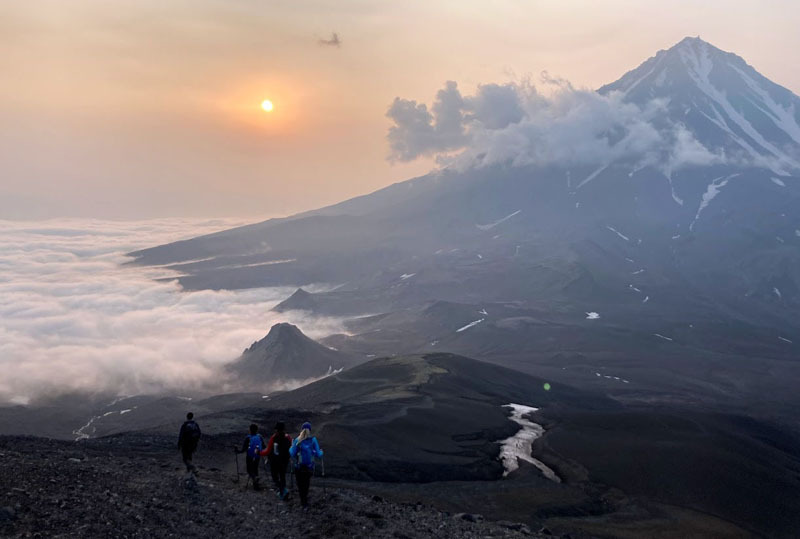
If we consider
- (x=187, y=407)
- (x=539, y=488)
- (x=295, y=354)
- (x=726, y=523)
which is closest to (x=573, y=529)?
(x=539, y=488)

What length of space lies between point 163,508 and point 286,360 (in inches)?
4565

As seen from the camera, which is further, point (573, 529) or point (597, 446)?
point (597, 446)

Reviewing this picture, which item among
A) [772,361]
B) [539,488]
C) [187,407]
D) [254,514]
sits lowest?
[772,361]

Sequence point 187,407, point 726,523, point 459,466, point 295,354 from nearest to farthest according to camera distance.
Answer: point 726,523 < point 459,466 < point 187,407 < point 295,354

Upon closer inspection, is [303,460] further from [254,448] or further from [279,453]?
[254,448]

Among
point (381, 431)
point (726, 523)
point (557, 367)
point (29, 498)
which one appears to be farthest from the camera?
point (557, 367)

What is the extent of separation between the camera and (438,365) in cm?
8900

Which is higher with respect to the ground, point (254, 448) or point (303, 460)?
point (303, 460)

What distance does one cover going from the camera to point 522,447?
→ 2302 inches

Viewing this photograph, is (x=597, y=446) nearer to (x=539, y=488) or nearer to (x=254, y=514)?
(x=539, y=488)

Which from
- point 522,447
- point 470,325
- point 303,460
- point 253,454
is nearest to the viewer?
point 303,460

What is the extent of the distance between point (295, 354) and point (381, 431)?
8458 centimetres

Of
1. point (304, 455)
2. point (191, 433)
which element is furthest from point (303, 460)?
point (191, 433)

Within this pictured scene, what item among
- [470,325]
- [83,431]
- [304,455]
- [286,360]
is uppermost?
[304,455]
